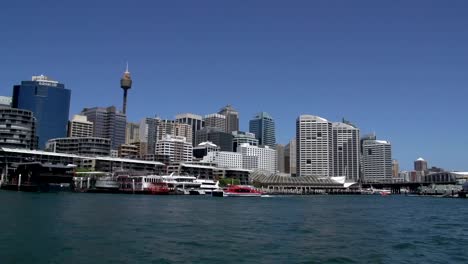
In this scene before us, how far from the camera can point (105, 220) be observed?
195ft

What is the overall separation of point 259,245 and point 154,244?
9.18 metres

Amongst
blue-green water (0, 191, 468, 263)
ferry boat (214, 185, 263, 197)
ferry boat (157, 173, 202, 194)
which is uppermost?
ferry boat (157, 173, 202, 194)

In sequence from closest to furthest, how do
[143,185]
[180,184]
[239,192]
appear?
[143,185], [239,192], [180,184]

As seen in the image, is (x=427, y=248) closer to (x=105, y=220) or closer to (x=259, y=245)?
(x=259, y=245)

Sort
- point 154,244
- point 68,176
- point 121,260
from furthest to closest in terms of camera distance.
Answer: point 68,176 → point 154,244 → point 121,260

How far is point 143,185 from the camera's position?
182 meters

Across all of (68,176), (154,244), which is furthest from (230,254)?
(68,176)

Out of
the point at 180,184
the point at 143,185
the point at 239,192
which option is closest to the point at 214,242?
the point at 239,192

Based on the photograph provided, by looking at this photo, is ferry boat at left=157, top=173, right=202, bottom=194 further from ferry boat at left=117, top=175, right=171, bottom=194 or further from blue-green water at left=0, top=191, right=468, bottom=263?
blue-green water at left=0, top=191, right=468, bottom=263

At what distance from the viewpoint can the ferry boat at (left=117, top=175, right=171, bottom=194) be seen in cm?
17886

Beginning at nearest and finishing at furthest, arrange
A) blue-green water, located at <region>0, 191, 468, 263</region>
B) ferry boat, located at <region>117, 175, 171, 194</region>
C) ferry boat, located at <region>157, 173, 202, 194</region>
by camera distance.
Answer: blue-green water, located at <region>0, 191, 468, 263</region>, ferry boat, located at <region>117, 175, 171, 194</region>, ferry boat, located at <region>157, 173, 202, 194</region>

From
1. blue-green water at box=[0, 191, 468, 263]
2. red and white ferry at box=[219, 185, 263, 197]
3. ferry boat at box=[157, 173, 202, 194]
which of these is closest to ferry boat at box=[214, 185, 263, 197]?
red and white ferry at box=[219, 185, 263, 197]

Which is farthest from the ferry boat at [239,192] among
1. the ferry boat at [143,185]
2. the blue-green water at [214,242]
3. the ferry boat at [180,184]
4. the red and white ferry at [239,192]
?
the blue-green water at [214,242]

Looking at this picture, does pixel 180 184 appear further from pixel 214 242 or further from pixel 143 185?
pixel 214 242
